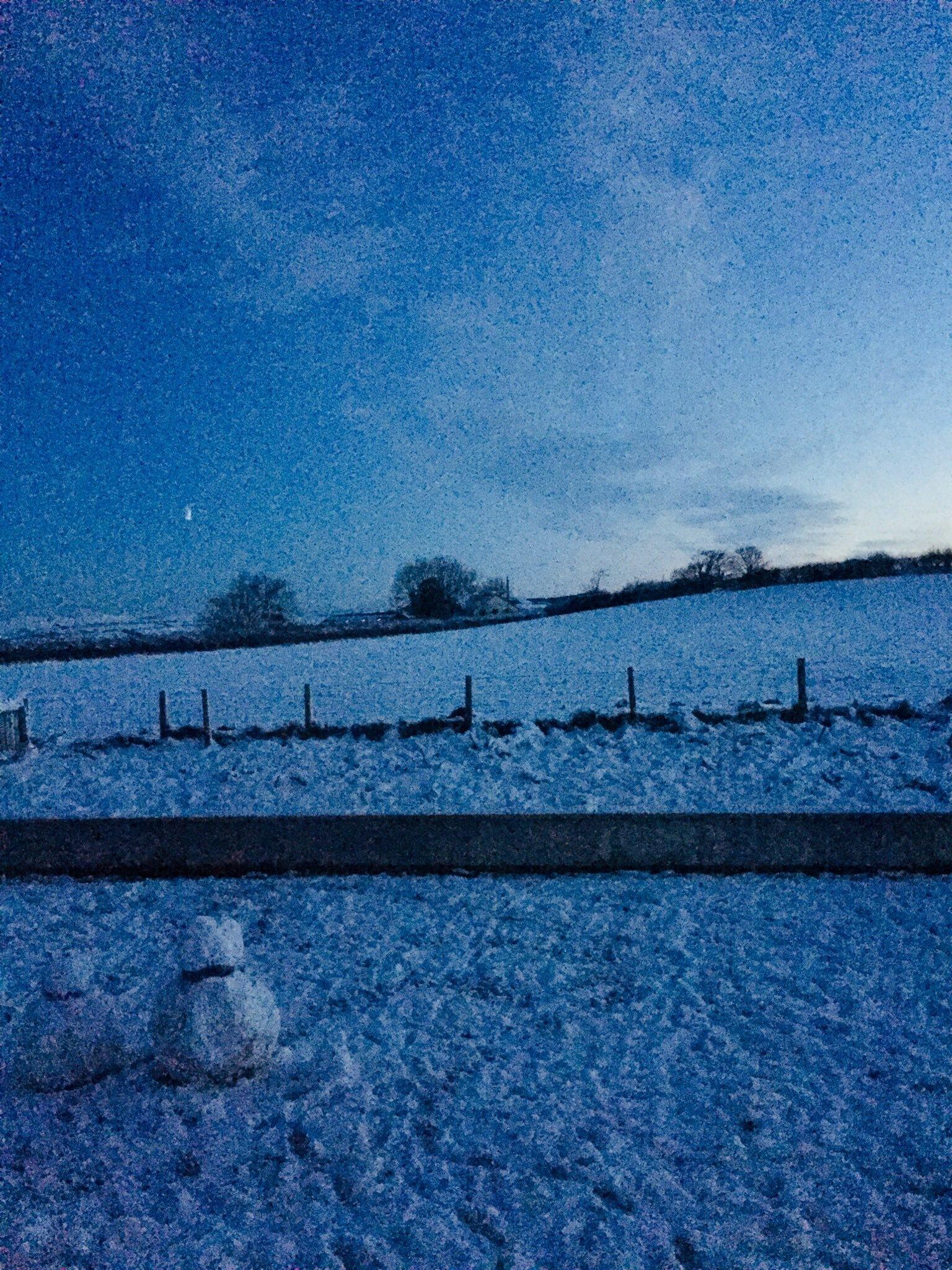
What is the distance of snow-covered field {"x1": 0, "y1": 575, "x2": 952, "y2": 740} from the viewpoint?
56.4 ft

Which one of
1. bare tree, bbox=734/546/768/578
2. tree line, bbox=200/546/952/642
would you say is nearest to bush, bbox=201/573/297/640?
tree line, bbox=200/546/952/642

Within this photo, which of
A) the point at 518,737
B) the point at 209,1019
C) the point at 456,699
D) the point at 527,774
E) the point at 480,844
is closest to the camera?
the point at 209,1019

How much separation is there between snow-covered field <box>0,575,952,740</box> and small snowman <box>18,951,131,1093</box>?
1089cm

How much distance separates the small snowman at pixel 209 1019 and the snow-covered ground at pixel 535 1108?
134 mm

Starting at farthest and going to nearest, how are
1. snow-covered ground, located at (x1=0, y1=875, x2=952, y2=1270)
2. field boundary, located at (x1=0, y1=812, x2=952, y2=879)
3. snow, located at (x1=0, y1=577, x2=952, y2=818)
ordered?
snow, located at (x1=0, y1=577, x2=952, y2=818), field boundary, located at (x1=0, y1=812, x2=952, y2=879), snow-covered ground, located at (x1=0, y1=875, x2=952, y2=1270)

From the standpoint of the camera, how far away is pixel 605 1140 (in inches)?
145

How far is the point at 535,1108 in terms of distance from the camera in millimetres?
3955

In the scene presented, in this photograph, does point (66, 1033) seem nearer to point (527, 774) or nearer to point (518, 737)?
point (527, 774)

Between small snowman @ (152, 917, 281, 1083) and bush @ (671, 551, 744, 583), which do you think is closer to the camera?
small snowman @ (152, 917, 281, 1083)

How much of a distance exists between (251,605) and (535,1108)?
67.4m

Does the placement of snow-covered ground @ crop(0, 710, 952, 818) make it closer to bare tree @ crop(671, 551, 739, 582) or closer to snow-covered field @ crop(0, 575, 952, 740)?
snow-covered field @ crop(0, 575, 952, 740)

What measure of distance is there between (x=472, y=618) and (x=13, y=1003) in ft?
157

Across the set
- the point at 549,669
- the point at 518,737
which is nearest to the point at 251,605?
the point at 549,669

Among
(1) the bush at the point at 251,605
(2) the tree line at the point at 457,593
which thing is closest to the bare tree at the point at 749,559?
(2) the tree line at the point at 457,593
